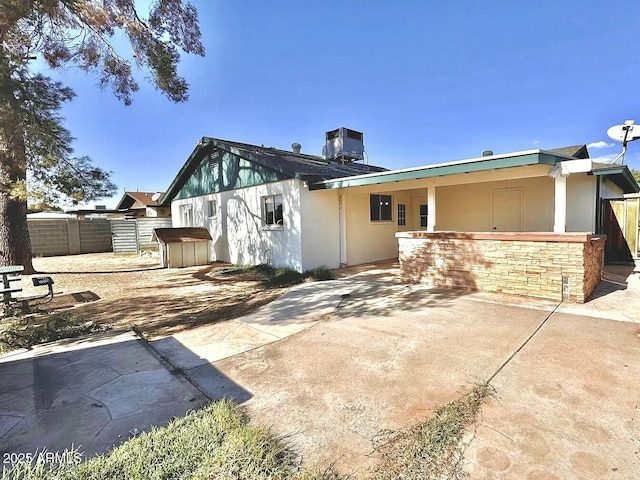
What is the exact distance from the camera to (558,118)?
15383mm

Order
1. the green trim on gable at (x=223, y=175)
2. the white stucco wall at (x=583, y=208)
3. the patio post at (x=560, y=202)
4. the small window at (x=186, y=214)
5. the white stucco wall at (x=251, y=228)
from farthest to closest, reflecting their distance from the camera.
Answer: the small window at (x=186, y=214) < the green trim on gable at (x=223, y=175) < the white stucco wall at (x=251, y=228) < the white stucco wall at (x=583, y=208) < the patio post at (x=560, y=202)

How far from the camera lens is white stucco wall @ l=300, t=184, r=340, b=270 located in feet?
31.0

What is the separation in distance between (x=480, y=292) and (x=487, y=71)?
1032 cm

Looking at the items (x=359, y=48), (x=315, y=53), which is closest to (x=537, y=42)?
(x=359, y=48)

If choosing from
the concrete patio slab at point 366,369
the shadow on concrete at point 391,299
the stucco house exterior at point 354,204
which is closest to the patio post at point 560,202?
the stucco house exterior at point 354,204

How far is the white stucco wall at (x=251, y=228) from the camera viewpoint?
9.61 metres

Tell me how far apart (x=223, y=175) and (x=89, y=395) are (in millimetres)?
10587

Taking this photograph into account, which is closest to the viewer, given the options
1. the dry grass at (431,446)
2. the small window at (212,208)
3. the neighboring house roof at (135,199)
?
the dry grass at (431,446)

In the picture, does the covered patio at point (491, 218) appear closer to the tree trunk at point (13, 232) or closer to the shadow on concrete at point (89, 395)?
the shadow on concrete at point (89, 395)

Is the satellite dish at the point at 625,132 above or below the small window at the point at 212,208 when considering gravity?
above

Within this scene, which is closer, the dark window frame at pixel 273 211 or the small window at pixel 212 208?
the dark window frame at pixel 273 211

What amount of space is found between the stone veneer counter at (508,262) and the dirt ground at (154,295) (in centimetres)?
341

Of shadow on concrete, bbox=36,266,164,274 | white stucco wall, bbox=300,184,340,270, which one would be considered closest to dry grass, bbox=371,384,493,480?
white stucco wall, bbox=300,184,340,270

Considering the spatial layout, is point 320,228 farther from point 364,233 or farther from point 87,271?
point 87,271
